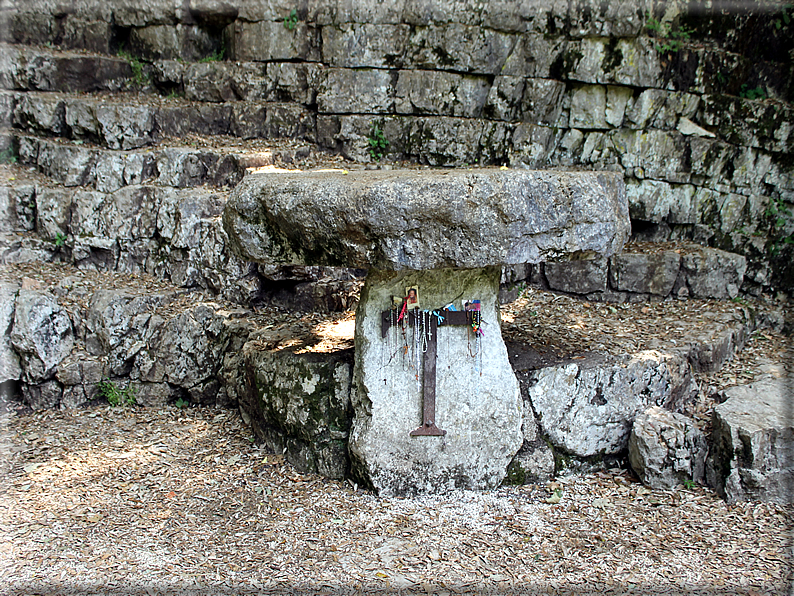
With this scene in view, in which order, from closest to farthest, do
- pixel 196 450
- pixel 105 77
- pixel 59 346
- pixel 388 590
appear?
pixel 388 590, pixel 196 450, pixel 59 346, pixel 105 77

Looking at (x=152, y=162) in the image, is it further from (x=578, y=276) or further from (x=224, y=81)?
(x=578, y=276)

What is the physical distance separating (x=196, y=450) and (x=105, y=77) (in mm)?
5266

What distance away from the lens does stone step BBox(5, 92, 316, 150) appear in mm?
7480

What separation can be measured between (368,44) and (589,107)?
2.73 meters

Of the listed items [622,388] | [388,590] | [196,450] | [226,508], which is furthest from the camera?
[196,450]

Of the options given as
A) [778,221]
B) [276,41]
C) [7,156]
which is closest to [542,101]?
[778,221]

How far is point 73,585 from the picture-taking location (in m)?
4.00

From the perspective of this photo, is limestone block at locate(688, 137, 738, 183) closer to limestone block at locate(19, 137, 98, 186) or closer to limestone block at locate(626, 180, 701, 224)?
limestone block at locate(626, 180, 701, 224)

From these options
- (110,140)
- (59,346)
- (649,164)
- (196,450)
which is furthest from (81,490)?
(649,164)

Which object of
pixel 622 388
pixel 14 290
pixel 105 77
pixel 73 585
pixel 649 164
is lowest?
pixel 73 585

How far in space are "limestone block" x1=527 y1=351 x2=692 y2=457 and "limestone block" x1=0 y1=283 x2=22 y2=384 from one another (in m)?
4.68

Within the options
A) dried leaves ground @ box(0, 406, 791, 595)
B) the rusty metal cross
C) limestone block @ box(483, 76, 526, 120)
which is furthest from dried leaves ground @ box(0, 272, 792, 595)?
limestone block @ box(483, 76, 526, 120)

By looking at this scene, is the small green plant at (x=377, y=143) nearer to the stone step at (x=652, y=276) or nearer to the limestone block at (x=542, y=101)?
the limestone block at (x=542, y=101)

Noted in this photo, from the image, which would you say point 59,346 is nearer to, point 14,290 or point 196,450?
point 14,290
